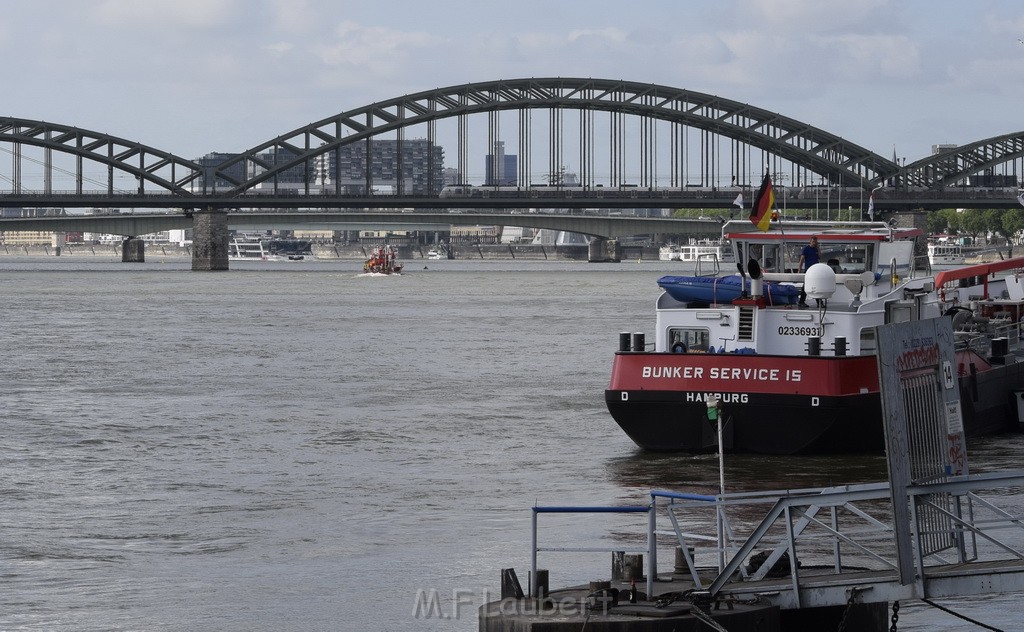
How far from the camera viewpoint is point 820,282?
2520 centimetres

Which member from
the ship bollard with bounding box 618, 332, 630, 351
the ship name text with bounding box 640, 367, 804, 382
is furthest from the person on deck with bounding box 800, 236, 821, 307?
the ship bollard with bounding box 618, 332, 630, 351

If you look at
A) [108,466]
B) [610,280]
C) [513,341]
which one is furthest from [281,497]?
[610,280]

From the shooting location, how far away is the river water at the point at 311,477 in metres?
16.6

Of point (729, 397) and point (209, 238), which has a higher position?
point (209, 238)

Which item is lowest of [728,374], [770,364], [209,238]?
[728,374]

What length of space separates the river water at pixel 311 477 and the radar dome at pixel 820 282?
102 inches

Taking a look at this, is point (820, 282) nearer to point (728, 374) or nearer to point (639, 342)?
point (728, 374)

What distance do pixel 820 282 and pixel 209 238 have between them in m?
139

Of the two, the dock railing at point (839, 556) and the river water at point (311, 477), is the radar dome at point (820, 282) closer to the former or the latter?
the river water at point (311, 477)

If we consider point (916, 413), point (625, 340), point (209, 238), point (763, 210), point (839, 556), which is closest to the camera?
point (916, 413)

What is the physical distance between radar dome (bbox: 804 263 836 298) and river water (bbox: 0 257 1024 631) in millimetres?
2600

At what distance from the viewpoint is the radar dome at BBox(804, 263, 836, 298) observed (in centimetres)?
2522

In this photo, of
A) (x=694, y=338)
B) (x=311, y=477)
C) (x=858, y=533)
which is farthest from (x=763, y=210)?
(x=858, y=533)

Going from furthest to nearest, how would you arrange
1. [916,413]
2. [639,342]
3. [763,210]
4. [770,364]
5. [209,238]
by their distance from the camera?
[209,238]
[763,210]
[639,342]
[770,364]
[916,413]
